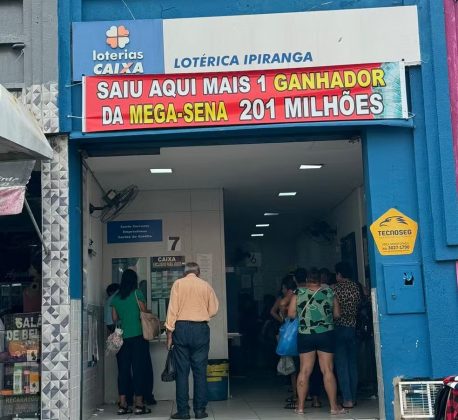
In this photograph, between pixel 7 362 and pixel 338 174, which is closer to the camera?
pixel 7 362

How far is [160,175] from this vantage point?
1079 cm

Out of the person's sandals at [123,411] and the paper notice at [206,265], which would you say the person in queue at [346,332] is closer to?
the paper notice at [206,265]

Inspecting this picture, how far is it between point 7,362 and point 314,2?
17.3 feet

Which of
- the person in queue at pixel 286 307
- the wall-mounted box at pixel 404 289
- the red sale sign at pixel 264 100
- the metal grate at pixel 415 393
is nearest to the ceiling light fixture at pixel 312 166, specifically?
the person in queue at pixel 286 307

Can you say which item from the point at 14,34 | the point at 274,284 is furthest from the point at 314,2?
the point at 274,284

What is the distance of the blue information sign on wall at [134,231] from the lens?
11.6 meters

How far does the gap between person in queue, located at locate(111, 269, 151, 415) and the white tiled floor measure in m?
0.26

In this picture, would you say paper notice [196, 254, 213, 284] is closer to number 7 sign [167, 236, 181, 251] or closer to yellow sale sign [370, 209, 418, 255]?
number 7 sign [167, 236, 181, 251]

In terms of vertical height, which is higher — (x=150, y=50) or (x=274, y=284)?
(x=150, y=50)

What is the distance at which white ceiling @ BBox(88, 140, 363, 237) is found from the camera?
376 inches

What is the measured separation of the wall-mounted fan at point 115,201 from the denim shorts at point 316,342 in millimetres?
3530

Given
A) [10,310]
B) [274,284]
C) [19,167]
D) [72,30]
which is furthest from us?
[274,284]

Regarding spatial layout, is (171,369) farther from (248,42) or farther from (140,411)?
(248,42)

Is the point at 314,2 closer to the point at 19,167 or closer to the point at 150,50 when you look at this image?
the point at 150,50
